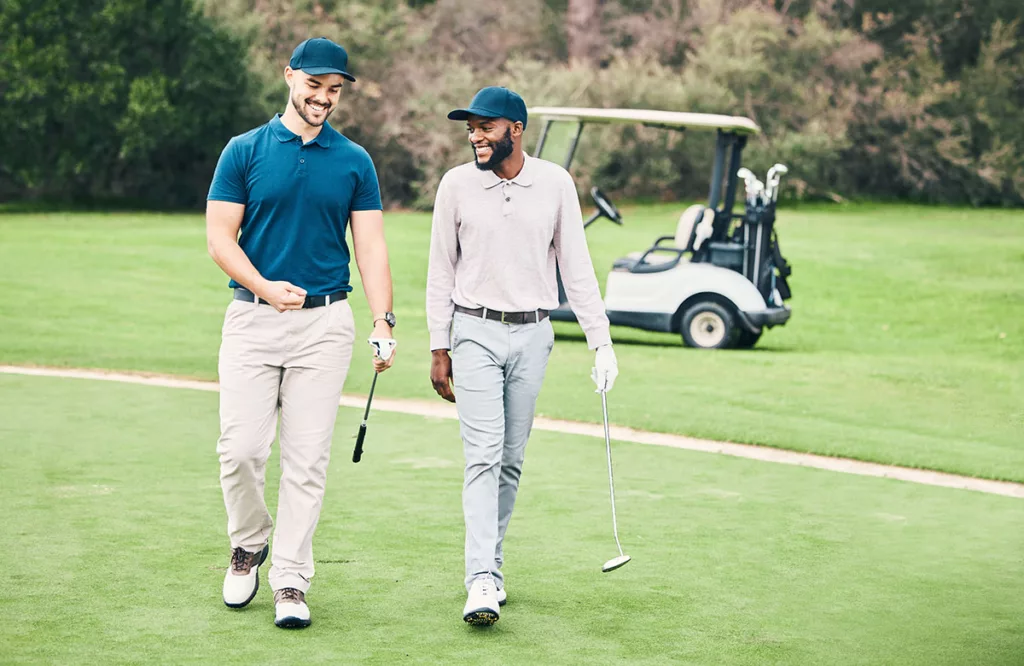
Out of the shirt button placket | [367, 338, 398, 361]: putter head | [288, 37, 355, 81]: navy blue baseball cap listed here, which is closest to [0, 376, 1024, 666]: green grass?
[367, 338, 398, 361]: putter head

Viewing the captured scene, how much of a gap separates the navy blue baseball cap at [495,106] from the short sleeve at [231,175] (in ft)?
2.41

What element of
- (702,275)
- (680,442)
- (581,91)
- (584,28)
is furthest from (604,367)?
(584,28)

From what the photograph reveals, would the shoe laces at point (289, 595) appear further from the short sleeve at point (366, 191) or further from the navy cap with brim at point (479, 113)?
the navy cap with brim at point (479, 113)

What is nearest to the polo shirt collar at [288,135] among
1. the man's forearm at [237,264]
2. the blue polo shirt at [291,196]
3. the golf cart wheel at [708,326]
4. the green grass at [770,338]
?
the blue polo shirt at [291,196]

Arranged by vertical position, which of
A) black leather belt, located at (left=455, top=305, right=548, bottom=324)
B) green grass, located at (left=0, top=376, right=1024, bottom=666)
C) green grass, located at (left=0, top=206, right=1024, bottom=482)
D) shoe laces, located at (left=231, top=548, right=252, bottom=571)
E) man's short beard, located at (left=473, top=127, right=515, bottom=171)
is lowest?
green grass, located at (left=0, top=206, right=1024, bottom=482)

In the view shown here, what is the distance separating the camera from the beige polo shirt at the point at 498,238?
17.2 ft

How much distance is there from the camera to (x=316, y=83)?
203 inches

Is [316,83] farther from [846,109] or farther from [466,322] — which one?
[846,109]

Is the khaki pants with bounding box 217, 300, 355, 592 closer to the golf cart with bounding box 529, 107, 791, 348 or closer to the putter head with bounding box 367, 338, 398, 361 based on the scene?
the putter head with bounding box 367, 338, 398, 361

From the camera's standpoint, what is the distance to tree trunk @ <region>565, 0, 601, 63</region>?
46.8 m

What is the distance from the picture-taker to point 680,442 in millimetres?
10109

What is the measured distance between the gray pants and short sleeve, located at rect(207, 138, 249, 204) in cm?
89

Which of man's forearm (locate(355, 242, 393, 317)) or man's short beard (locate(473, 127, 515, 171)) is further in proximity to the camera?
man's forearm (locate(355, 242, 393, 317))

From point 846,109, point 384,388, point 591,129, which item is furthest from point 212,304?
point 846,109
